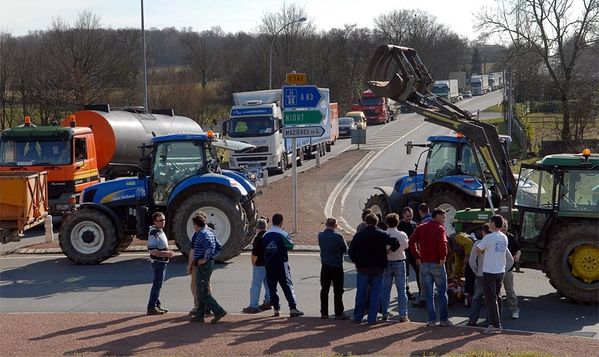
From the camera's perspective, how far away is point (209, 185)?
1628 centimetres

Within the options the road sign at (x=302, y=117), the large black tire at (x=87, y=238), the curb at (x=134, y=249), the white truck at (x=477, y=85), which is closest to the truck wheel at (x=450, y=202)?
the curb at (x=134, y=249)

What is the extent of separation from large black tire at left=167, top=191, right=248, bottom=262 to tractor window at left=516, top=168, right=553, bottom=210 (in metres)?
5.53

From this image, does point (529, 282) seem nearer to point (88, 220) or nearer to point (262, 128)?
point (88, 220)

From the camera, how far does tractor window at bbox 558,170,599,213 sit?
42.1 feet

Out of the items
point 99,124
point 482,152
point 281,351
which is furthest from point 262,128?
point 281,351

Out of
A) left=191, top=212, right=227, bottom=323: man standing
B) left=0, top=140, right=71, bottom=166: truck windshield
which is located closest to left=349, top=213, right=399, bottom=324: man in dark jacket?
left=191, top=212, right=227, bottom=323: man standing

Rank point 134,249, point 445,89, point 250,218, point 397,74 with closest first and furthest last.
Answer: point 397,74 < point 250,218 < point 134,249 < point 445,89

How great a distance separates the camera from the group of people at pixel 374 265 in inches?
439

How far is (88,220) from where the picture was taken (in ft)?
53.5

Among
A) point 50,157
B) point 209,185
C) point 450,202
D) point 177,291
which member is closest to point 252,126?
point 50,157

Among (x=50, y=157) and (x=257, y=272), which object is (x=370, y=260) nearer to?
(x=257, y=272)

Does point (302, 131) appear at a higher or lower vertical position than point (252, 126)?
lower

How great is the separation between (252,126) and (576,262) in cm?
2439

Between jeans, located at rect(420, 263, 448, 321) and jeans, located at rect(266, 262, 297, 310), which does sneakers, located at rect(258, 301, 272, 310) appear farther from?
jeans, located at rect(420, 263, 448, 321)
